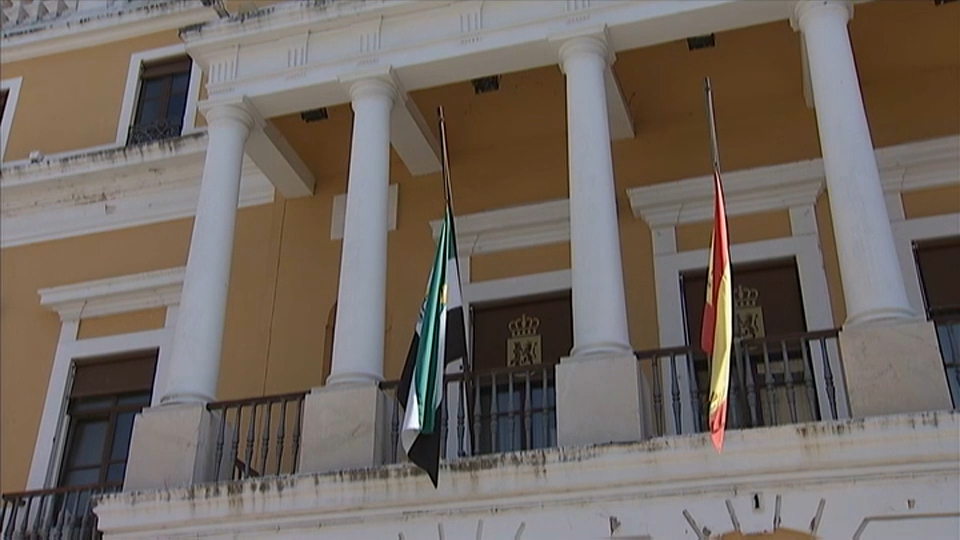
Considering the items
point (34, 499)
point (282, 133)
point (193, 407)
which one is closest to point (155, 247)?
point (282, 133)

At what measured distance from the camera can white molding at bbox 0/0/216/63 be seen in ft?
40.7

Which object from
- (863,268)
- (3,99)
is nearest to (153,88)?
(3,99)

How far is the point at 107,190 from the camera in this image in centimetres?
1143

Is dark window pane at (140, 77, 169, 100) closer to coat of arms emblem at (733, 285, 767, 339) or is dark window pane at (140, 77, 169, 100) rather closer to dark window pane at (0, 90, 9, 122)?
dark window pane at (0, 90, 9, 122)

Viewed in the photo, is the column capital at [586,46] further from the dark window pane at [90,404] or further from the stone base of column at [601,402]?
the dark window pane at [90,404]

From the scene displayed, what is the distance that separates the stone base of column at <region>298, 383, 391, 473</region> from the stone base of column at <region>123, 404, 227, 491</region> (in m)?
0.77

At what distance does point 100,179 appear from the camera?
1143 centimetres

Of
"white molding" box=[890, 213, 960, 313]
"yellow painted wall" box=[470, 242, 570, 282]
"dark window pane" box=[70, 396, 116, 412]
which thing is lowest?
"dark window pane" box=[70, 396, 116, 412]

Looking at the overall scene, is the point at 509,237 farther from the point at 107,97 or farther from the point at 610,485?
the point at 107,97

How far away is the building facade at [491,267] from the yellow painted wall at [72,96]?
39mm

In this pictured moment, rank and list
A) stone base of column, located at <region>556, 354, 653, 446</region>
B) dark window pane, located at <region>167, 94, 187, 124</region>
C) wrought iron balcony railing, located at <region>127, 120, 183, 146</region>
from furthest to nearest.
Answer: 1. dark window pane, located at <region>167, 94, 187, 124</region>
2. wrought iron balcony railing, located at <region>127, 120, 183, 146</region>
3. stone base of column, located at <region>556, 354, 653, 446</region>

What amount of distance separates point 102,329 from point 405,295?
10.4 feet

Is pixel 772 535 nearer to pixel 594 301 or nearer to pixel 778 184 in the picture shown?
pixel 594 301

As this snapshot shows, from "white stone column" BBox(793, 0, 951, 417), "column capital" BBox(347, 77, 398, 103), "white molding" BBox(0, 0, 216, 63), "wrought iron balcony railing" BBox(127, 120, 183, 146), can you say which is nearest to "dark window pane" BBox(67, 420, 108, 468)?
"wrought iron balcony railing" BBox(127, 120, 183, 146)
